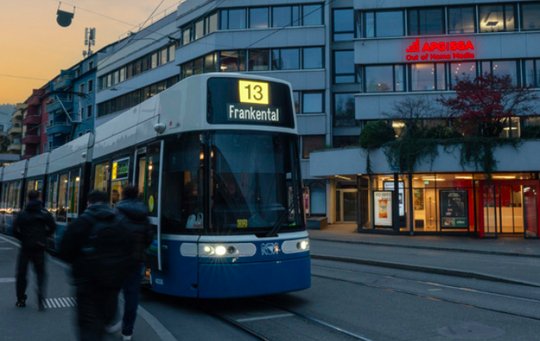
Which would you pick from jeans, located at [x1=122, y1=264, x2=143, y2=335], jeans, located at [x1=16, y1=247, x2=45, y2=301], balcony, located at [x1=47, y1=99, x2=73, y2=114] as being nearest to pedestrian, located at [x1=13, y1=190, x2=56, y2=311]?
jeans, located at [x1=16, y1=247, x2=45, y2=301]

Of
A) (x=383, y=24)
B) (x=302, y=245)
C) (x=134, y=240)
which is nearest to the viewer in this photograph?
(x=134, y=240)

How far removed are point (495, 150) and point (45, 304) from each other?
69.9ft

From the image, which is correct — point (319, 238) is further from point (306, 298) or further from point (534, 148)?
point (306, 298)

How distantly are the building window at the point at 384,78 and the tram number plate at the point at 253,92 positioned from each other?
24513 millimetres

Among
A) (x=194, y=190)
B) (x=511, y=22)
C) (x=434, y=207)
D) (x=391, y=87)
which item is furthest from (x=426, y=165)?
(x=194, y=190)

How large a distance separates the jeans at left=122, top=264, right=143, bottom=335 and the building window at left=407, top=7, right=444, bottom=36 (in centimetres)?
2910

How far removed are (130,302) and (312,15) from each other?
3355 cm

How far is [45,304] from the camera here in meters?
8.30

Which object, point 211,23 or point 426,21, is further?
point 211,23

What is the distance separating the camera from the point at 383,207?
27.0 metres

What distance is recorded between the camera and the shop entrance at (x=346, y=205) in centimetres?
3731

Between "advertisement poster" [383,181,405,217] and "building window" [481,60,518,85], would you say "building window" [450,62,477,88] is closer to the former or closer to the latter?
"building window" [481,60,518,85]

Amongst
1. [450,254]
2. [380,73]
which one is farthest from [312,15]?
[450,254]

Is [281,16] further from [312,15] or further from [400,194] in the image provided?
[400,194]
